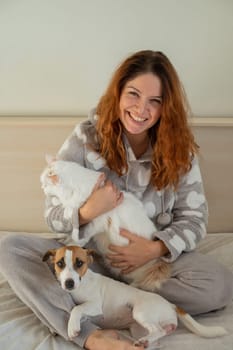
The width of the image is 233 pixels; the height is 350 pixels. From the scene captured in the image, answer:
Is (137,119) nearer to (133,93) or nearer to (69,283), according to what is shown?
(133,93)

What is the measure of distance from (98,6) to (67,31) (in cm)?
14

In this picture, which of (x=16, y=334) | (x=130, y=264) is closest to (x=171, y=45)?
(x=130, y=264)

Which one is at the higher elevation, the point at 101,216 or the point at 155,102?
the point at 155,102

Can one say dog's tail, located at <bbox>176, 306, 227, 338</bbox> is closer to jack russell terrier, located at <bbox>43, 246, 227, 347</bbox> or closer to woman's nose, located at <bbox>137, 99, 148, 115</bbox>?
jack russell terrier, located at <bbox>43, 246, 227, 347</bbox>

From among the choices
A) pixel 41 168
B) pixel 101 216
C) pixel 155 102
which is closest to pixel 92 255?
pixel 101 216

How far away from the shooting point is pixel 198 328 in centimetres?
119

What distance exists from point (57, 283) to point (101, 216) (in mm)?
219

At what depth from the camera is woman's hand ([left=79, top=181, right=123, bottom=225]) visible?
1309 mm

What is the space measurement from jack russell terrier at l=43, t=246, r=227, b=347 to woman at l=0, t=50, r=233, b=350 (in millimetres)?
42

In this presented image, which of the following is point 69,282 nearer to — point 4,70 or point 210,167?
point 210,167

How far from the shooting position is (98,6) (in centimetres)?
172

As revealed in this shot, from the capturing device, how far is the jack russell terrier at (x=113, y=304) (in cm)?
117

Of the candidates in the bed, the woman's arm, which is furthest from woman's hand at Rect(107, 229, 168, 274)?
the bed

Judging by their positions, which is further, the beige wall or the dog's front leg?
the beige wall
